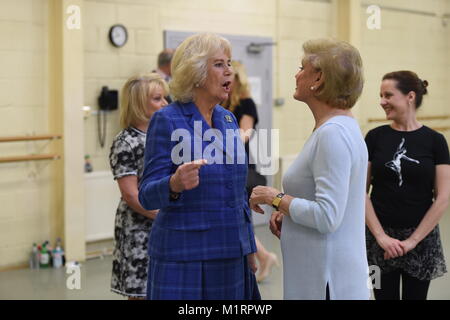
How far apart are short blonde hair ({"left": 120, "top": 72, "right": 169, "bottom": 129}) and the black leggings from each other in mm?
1285

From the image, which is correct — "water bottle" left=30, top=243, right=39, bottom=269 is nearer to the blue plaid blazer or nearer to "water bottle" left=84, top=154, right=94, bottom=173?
"water bottle" left=84, top=154, right=94, bottom=173

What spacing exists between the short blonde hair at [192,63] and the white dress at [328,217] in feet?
1.39

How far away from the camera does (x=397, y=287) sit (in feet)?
8.86

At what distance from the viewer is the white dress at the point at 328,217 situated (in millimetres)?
1688

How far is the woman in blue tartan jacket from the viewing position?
6.15 ft

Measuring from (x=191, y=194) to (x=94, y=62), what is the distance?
3.54 meters

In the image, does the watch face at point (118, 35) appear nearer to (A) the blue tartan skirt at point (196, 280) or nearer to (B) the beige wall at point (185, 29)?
(B) the beige wall at point (185, 29)

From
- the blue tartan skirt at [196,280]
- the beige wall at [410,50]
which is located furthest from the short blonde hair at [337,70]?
the beige wall at [410,50]

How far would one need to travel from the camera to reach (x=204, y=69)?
1.95 meters

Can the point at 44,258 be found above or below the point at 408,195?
below

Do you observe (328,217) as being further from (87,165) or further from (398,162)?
(87,165)

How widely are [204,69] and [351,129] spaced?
515 millimetres
